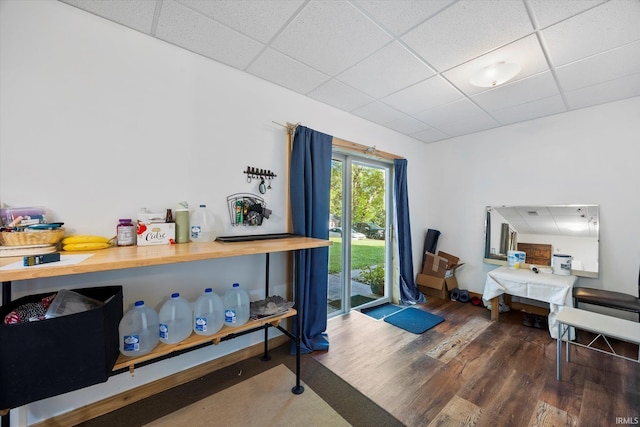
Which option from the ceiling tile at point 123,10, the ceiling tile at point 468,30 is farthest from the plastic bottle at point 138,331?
the ceiling tile at point 468,30

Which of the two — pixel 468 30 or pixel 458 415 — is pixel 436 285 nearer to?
pixel 458 415

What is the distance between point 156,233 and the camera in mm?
1644

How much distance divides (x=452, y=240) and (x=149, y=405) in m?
4.07

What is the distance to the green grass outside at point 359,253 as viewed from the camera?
3.11 meters

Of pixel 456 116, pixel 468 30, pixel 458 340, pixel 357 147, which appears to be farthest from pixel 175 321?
pixel 456 116

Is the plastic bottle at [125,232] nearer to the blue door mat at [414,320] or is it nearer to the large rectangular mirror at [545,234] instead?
the blue door mat at [414,320]

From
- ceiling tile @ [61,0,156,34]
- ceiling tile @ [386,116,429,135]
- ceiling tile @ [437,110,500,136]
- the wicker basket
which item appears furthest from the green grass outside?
ceiling tile @ [61,0,156,34]

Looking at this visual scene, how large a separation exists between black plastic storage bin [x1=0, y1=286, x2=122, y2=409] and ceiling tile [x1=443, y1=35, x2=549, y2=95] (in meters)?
2.94

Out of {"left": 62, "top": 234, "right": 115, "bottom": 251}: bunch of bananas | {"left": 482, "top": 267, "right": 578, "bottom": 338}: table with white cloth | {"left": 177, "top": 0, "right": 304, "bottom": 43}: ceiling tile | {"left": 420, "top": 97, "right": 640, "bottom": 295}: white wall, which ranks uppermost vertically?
{"left": 177, "top": 0, "right": 304, "bottom": 43}: ceiling tile

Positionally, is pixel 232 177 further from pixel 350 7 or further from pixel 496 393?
pixel 496 393

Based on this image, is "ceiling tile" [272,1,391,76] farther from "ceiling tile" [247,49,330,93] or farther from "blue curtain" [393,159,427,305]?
"blue curtain" [393,159,427,305]

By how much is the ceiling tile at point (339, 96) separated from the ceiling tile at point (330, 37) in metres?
0.32

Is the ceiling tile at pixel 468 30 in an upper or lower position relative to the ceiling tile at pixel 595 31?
upper

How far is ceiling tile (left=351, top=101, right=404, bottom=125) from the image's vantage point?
282 centimetres
